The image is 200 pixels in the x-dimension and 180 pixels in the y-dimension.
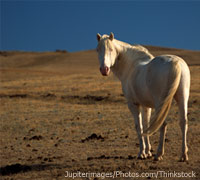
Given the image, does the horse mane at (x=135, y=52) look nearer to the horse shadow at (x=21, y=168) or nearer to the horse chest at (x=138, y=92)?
the horse chest at (x=138, y=92)

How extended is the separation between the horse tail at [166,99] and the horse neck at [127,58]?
4.77 feet

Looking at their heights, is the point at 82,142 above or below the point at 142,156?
below

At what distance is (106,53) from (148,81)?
122 centimetres

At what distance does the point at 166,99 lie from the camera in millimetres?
6477

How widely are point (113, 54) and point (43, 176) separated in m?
3.11

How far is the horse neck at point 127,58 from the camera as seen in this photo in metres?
8.01

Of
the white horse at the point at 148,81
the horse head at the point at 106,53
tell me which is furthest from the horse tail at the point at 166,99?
the horse head at the point at 106,53

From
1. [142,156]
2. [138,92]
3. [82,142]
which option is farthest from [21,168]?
[82,142]

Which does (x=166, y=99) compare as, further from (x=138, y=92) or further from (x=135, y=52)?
(x=135, y=52)

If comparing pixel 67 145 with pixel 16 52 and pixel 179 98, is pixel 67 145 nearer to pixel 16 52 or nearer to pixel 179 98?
pixel 179 98

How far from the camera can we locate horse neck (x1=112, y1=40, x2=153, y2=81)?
8007mm

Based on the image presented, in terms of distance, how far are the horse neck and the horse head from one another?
368mm

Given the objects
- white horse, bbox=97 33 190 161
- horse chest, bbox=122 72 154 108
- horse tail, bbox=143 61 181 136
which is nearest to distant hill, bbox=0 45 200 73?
white horse, bbox=97 33 190 161

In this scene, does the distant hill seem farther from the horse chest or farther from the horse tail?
the horse tail
